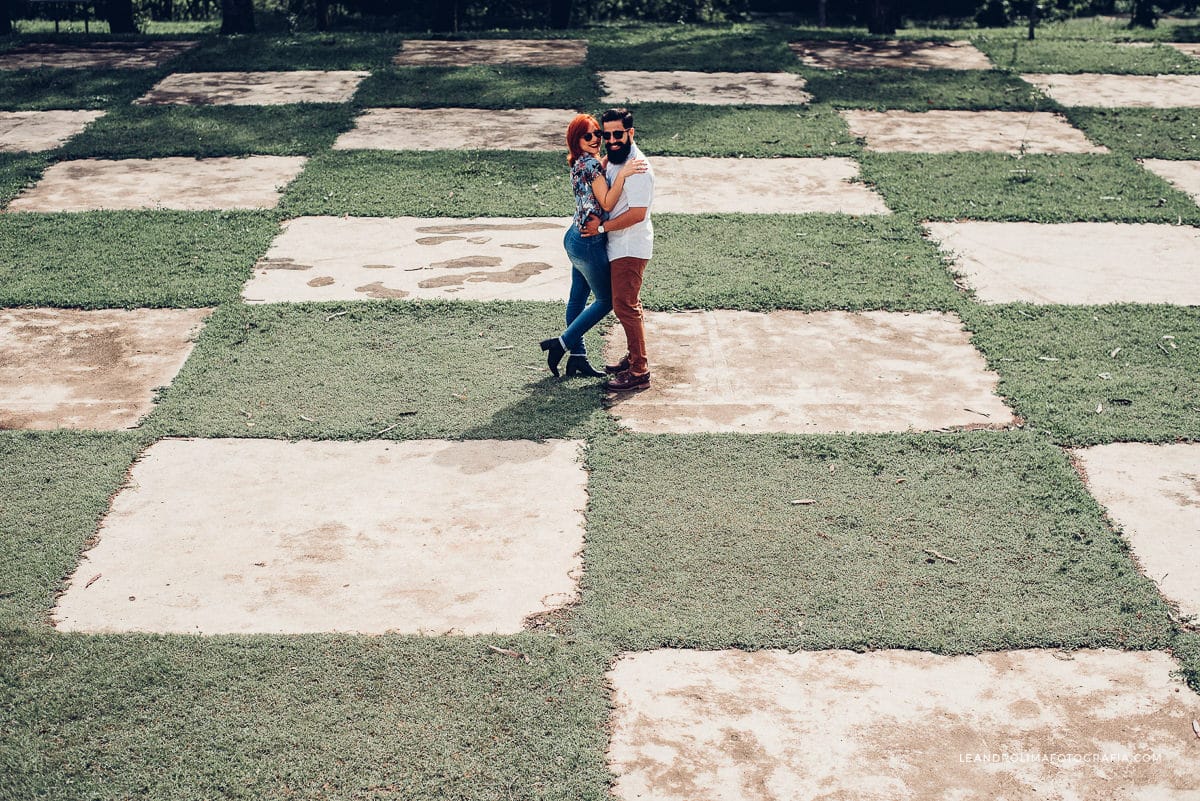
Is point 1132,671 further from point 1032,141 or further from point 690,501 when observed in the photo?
point 1032,141

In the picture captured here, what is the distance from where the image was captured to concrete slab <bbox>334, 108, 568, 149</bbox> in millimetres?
11898

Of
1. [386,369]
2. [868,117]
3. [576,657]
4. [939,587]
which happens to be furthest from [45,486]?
[868,117]

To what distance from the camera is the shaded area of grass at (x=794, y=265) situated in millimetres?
8438

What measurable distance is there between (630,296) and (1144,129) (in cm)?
793

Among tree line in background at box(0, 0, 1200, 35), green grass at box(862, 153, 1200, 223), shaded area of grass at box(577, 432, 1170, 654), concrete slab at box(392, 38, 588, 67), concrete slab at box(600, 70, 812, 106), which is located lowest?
shaded area of grass at box(577, 432, 1170, 654)

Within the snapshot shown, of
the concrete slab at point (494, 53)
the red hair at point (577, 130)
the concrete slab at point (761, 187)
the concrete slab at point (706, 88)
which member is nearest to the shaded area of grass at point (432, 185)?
the concrete slab at point (761, 187)

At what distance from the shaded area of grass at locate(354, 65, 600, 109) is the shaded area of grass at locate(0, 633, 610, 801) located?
29.8ft

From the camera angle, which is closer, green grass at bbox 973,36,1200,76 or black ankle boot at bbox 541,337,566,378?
black ankle boot at bbox 541,337,566,378

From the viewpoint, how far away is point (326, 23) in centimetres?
1853

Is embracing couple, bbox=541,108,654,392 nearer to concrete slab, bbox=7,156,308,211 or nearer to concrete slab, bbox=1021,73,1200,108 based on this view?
concrete slab, bbox=7,156,308,211

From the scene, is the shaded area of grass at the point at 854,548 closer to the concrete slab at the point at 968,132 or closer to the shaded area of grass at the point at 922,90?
the concrete slab at the point at 968,132

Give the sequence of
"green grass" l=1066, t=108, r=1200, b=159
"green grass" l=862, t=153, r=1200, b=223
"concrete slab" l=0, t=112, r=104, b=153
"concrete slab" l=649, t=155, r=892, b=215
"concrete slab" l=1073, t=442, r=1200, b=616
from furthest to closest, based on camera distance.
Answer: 1. "concrete slab" l=0, t=112, r=104, b=153
2. "green grass" l=1066, t=108, r=1200, b=159
3. "concrete slab" l=649, t=155, r=892, b=215
4. "green grass" l=862, t=153, r=1200, b=223
5. "concrete slab" l=1073, t=442, r=1200, b=616

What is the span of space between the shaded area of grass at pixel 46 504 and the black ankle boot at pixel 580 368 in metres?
2.45

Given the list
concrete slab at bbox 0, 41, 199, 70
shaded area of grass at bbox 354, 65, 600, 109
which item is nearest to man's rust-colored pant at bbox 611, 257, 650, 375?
shaded area of grass at bbox 354, 65, 600, 109
